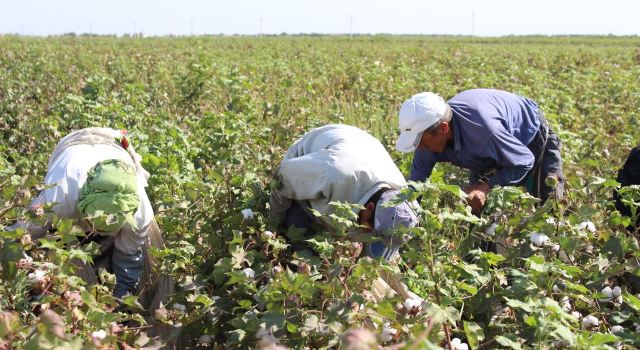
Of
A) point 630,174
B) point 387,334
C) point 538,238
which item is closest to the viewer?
point 387,334

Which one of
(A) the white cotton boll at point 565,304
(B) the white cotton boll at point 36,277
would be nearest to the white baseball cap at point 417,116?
(A) the white cotton boll at point 565,304

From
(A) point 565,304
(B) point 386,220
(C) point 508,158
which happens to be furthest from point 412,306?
(C) point 508,158

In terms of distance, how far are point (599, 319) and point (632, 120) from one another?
4.14 m

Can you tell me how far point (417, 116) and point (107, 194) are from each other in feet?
4.17

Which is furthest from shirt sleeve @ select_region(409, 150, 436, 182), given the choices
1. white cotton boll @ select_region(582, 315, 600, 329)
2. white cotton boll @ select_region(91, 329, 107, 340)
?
white cotton boll @ select_region(91, 329, 107, 340)

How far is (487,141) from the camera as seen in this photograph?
3.29 meters

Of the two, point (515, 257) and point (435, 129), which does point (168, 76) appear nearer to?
point (435, 129)

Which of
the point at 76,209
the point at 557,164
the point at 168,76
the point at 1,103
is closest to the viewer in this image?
the point at 76,209

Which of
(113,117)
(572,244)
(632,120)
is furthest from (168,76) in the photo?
(572,244)

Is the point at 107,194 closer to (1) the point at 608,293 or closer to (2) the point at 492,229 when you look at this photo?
(2) the point at 492,229

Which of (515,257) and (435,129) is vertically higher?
(435,129)

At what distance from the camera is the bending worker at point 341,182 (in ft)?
9.06

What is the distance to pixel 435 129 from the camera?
3252 millimetres

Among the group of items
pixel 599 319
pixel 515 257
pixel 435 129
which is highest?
pixel 435 129
